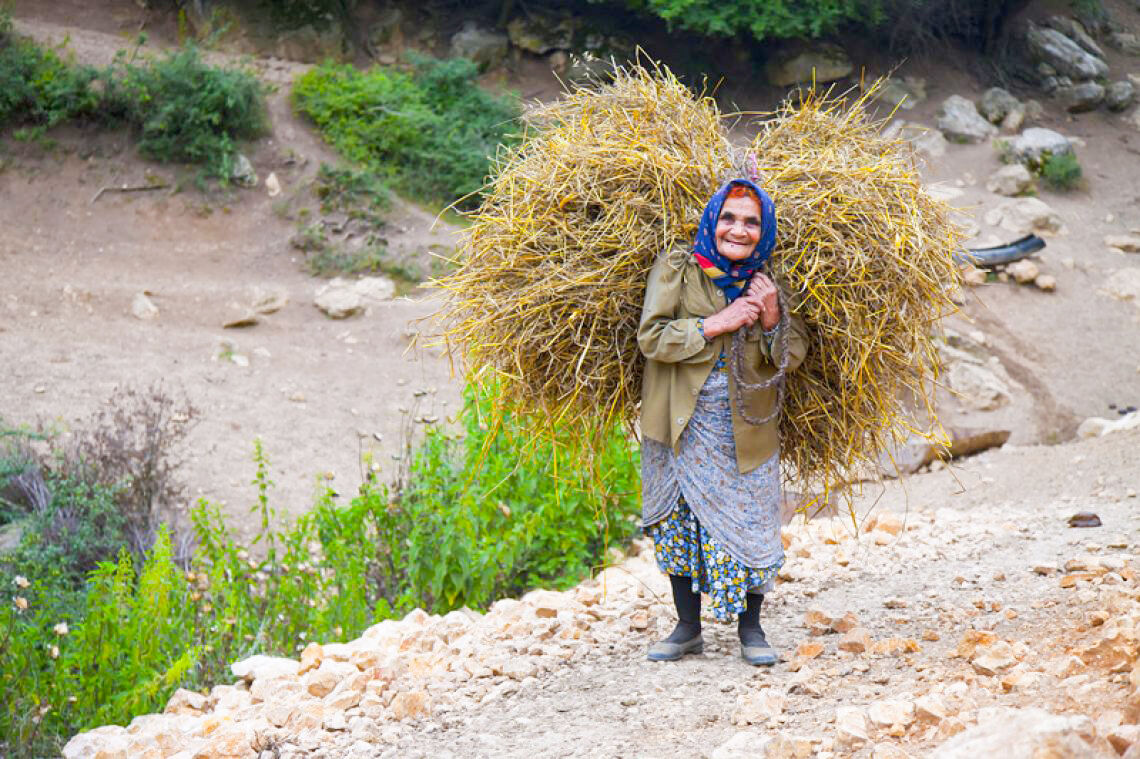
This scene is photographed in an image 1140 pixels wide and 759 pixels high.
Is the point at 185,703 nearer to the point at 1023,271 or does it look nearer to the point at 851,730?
the point at 851,730

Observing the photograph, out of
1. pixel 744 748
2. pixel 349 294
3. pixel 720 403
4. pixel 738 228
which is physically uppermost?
pixel 738 228

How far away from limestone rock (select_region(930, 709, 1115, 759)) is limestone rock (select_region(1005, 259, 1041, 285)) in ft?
30.9

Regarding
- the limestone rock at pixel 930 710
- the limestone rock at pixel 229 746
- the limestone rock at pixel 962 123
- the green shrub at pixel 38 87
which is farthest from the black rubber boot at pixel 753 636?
the limestone rock at pixel 962 123

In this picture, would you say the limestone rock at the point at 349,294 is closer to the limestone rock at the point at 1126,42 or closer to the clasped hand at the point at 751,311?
the clasped hand at the point at 751,311

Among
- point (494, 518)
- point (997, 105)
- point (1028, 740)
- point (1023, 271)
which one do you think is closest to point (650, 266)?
point (494, 518)

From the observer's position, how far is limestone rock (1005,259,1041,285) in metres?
10.6

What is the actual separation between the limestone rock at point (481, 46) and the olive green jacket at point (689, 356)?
10976 millimetres

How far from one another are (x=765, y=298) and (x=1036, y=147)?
35.3 ft

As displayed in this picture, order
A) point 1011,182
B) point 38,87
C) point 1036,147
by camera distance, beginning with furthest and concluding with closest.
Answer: point 1036,147, point 1011,182, point 38,87

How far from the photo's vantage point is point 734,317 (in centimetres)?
311

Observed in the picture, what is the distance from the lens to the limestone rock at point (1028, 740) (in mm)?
1869

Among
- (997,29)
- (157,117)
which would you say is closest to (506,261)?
(157,117)

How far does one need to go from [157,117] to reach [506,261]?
888cm

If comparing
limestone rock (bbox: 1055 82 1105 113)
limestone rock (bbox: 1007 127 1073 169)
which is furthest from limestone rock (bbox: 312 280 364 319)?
limestone rock (bbox: 1055 82 1105 113)
